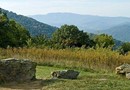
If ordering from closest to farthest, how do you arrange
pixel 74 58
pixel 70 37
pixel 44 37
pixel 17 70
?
pixel 17 70
pixel 74 58
pixel 44 37
pixel 70 37

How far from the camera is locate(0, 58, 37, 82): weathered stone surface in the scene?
11652 millimetres

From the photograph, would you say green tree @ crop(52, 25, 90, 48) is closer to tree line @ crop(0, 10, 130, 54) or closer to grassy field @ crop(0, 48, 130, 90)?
tree line @ crop(0, 10, 130, 54)

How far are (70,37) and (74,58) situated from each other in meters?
30.3

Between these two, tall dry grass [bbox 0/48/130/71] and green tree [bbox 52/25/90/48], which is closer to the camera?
tall dry grass [bbox 0/48/130/71]

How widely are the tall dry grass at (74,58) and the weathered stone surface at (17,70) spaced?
6.54 m

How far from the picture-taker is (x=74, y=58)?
19734 mm

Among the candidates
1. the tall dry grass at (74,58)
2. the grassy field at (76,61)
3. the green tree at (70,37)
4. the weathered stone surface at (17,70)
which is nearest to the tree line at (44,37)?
the green tree at (70,37)

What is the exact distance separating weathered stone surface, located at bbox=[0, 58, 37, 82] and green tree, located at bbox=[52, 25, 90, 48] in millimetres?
34954

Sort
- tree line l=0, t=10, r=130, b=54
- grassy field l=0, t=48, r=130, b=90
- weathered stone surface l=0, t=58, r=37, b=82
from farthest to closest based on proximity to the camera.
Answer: tree line l=0, t=10, r=130, b=54 → grassy field l=0, t=48, r=130, b=90 → weathered stone surface l=0, t=58, r=37, b=82

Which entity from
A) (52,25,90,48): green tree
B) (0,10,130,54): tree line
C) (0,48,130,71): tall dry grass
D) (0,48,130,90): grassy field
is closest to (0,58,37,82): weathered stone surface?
(0,48,130,90): grassy field

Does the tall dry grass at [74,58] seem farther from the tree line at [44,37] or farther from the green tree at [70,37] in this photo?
the green tree at [70,37]

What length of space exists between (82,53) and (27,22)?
116 m

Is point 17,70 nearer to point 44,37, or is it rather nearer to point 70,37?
point 44,37

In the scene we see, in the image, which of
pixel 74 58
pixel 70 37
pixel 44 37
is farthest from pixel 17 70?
pixel 70 37
